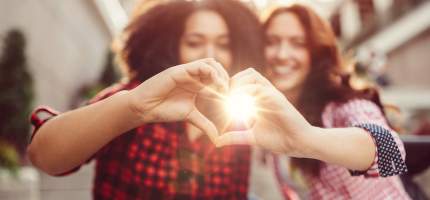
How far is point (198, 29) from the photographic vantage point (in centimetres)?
77

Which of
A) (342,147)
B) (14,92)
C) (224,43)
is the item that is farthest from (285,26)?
(14,92)

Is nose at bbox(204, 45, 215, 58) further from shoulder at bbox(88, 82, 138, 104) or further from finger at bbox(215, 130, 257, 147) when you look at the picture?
finger at bbox(215, 130, 257, 147)

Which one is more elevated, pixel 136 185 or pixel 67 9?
pixel 136 185

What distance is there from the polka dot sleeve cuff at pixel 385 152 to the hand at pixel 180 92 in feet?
0.61

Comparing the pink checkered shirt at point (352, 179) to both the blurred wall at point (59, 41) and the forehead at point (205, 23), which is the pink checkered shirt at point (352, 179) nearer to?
the forehead at point (205, 23)

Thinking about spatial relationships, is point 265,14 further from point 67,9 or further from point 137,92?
point 67,9

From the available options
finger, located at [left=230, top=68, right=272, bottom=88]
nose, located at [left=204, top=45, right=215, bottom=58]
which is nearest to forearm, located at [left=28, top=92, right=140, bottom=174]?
finger, located at [left=230, top=68, right=272, bottom=88]

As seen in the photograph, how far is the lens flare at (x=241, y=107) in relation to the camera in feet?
1.68

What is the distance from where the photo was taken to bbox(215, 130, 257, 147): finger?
507 millimetres

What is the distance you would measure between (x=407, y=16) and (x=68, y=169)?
814cm

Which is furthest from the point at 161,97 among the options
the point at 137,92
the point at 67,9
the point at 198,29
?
the point at 67,9

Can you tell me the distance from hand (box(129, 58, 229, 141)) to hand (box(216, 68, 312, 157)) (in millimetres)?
22

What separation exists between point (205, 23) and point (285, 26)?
0.17 meters

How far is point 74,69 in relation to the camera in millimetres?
5000
